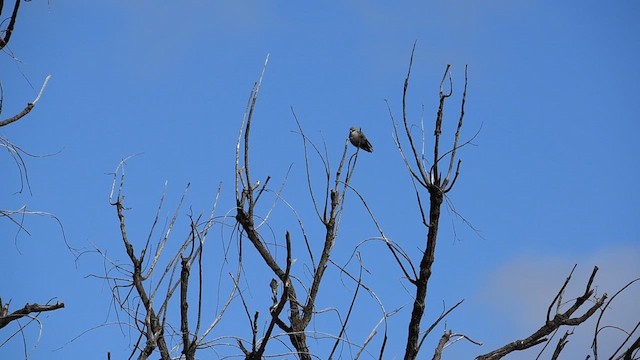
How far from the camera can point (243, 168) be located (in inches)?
154

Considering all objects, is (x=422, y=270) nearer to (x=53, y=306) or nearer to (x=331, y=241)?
(x=331, y=241)

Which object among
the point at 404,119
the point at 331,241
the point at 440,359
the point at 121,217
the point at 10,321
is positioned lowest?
the point at 440,359

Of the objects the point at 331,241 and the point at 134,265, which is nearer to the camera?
the point at 331,241

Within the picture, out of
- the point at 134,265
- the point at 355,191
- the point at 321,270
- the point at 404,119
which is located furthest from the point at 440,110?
the point at 134,265

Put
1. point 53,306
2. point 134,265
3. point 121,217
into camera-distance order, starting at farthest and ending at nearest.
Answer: point 121,217 < point 134,265 < point 53,306

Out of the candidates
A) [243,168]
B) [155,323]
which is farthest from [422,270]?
[155,323]

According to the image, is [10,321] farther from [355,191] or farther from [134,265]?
[355,191]

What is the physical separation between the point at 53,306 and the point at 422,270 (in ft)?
5.47

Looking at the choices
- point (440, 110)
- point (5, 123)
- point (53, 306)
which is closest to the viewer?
point (5, 123)

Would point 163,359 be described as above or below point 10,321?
below

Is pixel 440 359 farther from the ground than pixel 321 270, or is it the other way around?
pixel 321 270

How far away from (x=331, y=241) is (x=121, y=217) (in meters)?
1.43

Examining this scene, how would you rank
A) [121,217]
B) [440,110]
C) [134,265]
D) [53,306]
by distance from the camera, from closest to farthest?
[440,110] < [53,306] < [134,265] < [121,217]

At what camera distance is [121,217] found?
4.63 metres
